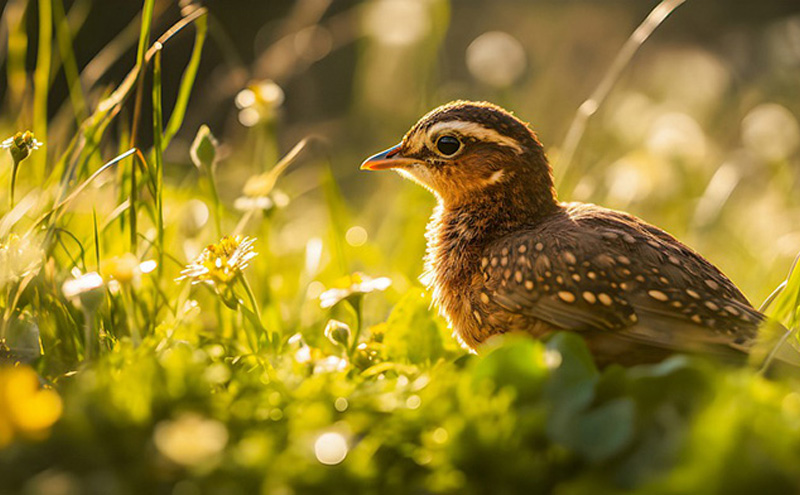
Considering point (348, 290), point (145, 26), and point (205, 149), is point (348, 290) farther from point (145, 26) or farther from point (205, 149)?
point (145, 26)

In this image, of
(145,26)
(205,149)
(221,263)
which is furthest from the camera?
(205,149)

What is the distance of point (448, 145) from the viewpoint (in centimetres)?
396

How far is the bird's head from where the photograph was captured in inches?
149

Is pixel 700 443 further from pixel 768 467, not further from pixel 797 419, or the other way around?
pixel 797 419

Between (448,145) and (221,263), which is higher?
(448,145)

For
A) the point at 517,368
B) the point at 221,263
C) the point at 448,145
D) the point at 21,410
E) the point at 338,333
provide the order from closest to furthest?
the point at 21,410 → the point at 517,368 → the point at 221,263 → the point at 338,333 → the point at 448,145

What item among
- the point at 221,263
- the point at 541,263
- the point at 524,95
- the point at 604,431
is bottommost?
the point at 604,431

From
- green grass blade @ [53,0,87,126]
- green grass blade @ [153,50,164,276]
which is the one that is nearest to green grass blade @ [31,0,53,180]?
green grass blade @ [53,0,87,126]

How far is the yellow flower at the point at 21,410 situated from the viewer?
197cm

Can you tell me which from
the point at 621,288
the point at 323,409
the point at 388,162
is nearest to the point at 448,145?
the point at 388,162

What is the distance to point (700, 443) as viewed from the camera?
1938 mm

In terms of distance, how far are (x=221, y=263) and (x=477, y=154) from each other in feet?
4.45

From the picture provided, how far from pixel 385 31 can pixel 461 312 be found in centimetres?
418

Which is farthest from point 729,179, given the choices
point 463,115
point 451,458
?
point 451,458
